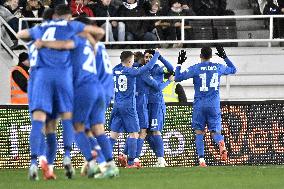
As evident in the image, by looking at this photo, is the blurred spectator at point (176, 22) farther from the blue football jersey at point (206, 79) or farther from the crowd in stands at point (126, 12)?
the blue football jersey at point (206, 79)

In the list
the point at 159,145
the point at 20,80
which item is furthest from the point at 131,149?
the point at 20,80

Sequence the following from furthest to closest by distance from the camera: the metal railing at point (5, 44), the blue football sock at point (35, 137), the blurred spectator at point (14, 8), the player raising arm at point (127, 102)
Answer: the blurred spectator at point (14, 8), the metal railing at point (5, 44), the player raising arm at point (127, 102), the blue football sock at point (35, 137)

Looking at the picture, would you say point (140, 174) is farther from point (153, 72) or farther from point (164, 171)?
point (153, 72)

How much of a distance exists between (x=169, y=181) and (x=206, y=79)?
7032 millimetres

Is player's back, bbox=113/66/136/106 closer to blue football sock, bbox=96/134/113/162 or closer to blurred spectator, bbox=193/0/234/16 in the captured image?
blue football sock, bbox=96/134/113/162

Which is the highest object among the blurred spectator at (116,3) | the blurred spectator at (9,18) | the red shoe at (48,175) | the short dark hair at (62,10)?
the blurred spectator at (116,3)

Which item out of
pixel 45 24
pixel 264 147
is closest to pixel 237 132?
pixel 264 147

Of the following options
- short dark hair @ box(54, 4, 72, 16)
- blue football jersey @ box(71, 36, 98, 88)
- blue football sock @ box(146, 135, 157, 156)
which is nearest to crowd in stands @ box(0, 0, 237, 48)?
blue football sock @ box(146, 135, 157, 156)

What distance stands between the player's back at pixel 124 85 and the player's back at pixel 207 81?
4.71ft

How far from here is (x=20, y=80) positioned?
25.5 m

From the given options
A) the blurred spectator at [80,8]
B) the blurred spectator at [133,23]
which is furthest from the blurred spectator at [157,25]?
the blurred spectator at [80,8]

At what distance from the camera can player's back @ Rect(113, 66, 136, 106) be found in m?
21.7

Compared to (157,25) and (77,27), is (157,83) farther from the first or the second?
(77,27)

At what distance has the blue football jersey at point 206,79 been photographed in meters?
22.7
